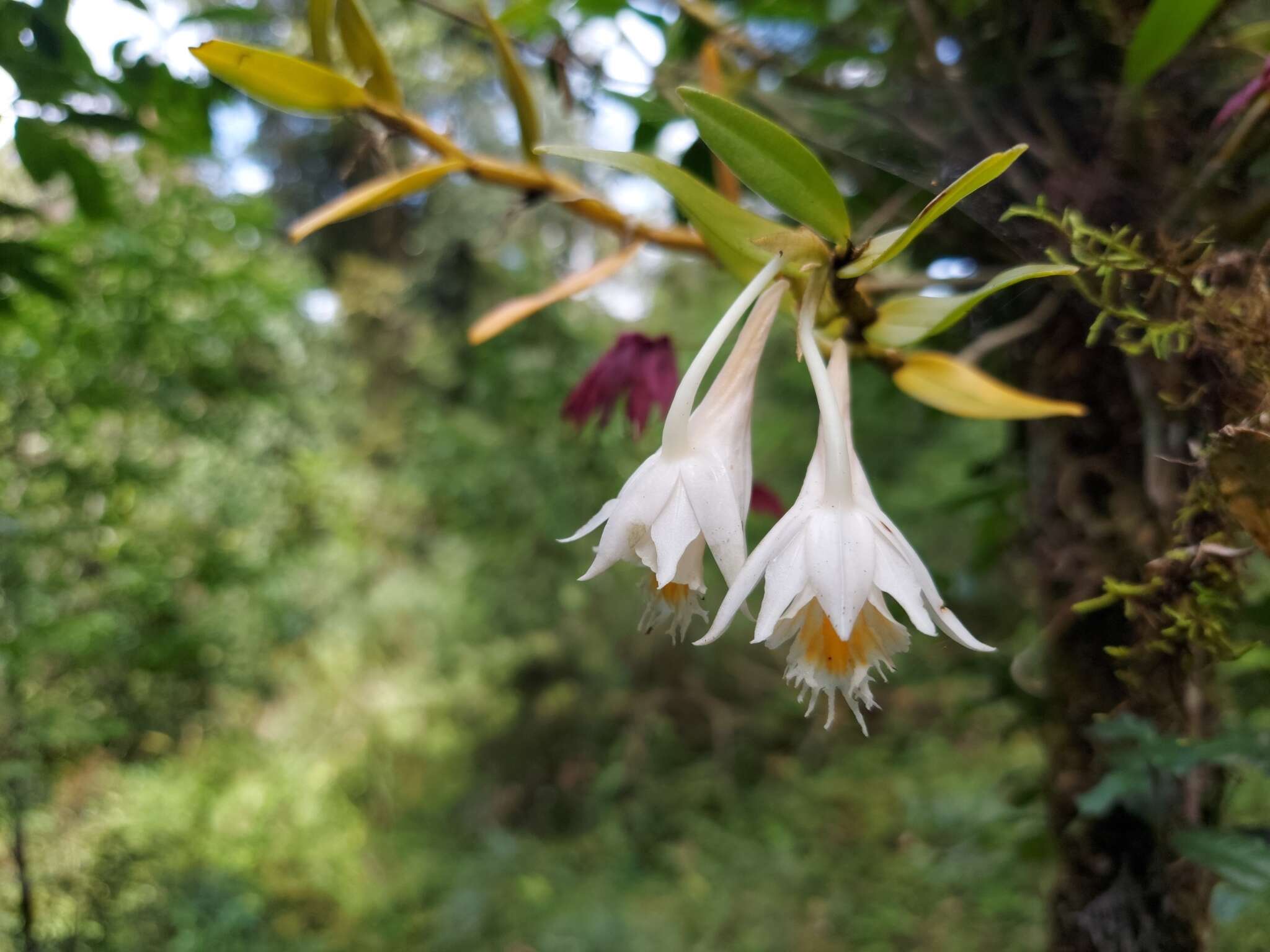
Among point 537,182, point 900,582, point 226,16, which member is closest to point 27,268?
point 226,16

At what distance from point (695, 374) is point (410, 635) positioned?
7.11 ft

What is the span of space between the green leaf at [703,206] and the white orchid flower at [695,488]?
0.9 inches

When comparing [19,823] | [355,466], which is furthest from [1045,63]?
[355,466]

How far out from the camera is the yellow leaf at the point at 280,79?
0.37m

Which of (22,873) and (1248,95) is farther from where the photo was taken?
(22,873)

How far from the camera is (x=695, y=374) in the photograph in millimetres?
281

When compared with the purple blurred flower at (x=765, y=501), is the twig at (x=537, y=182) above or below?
above

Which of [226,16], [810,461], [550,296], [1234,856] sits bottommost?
[1234,856]

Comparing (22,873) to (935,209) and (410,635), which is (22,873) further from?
(410,635)

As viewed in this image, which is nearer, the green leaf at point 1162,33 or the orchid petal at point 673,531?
the orchid petal at point 673,531

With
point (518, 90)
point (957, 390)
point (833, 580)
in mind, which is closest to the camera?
point (833, 580)

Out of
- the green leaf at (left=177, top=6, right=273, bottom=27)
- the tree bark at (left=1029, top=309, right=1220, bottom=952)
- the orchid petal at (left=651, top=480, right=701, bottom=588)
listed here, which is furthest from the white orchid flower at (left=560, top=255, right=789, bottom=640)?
the green leaf at (left=177, top=6, right=273, bottom=27)

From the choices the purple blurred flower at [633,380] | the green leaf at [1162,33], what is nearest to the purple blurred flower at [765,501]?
the purple blurred flower at [633,380]

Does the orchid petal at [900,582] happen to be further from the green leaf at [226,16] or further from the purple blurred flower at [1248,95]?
the green leaf at [226,16]
